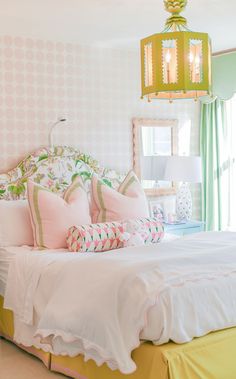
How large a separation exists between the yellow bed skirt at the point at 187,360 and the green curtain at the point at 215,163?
3.09 metres

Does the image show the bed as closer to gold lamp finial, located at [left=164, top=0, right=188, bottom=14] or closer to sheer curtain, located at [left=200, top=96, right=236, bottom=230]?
gold lamp finial, located at [left=164, top=0, right=188, bottom=14]

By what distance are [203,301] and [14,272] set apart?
55.9 inches

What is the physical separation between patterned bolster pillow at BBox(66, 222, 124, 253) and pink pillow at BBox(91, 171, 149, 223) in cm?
25

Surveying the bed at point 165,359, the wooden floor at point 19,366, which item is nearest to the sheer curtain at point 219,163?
the bed at point 165,359

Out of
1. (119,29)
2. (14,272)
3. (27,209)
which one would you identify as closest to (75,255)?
(14,272)

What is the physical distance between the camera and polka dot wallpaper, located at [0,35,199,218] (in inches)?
185

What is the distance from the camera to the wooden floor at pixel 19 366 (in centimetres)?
340

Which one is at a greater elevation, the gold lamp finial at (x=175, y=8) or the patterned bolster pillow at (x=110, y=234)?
the gold lamp finial at (x=175, y=8)

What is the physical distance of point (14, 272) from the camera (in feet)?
12.2

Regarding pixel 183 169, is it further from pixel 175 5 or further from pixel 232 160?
pixel 175 5

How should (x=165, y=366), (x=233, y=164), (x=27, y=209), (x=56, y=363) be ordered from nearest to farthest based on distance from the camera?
(x=165, y=366), (x=56, y=363), (x=27, y=209), (x=233, y=164)

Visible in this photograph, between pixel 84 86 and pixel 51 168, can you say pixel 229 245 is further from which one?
pixel 84 86

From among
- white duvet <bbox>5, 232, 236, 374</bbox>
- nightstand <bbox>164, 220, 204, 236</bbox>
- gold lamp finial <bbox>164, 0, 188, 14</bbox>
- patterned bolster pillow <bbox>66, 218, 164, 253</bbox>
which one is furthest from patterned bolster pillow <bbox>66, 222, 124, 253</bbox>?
gold lamp finial <bbox>164, 0, 188, 14</bbox>

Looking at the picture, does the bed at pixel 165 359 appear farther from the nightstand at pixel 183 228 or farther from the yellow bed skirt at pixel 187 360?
the nightstand at pixel 183 228
